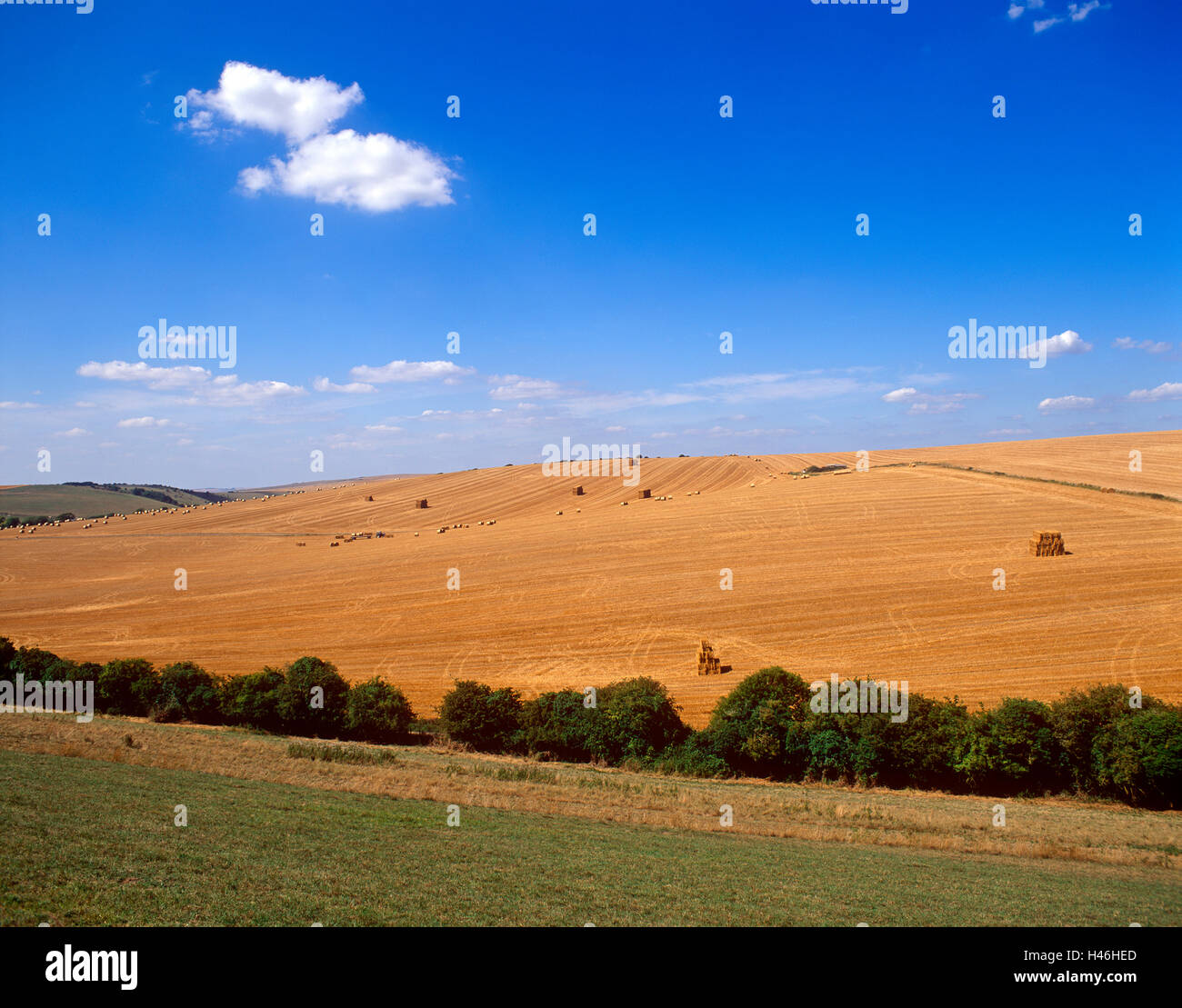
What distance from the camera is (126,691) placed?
34.2m

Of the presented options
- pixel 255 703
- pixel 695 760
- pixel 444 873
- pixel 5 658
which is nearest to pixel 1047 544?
pixel 695 760

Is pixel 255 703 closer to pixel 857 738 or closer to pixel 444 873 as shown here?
pixel 444 873

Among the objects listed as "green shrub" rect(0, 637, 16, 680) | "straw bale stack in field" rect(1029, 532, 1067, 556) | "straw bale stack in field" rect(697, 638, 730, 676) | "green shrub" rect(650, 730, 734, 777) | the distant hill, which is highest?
the distant hill

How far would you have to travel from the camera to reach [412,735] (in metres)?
31.9

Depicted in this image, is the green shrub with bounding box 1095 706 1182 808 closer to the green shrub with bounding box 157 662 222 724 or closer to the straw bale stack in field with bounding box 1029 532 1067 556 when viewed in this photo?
the straw bale stack in field with bounding box 1029 532 1067 556

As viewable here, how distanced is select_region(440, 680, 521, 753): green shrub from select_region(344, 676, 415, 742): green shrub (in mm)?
2134

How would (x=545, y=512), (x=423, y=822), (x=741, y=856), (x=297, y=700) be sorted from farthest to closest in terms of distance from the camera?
(x=545, y=512) < (x=297, y=700) < (x=423, y=822) < (x=741, y=856)

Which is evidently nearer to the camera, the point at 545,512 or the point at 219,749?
the point at 219,749

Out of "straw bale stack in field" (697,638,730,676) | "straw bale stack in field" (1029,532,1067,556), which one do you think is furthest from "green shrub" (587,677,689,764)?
"straw bale stack in field" (1029,532,1067,556)

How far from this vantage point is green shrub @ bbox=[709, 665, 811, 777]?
2691cm

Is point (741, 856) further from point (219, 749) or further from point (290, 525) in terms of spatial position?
point (290, 525)

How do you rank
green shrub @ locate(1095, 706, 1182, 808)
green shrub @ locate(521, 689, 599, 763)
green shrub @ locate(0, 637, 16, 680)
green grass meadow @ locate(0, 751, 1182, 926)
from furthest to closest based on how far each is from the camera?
green shrub @ locate(0, 637, 16, 680)
green shrub @ locate(521, 689, 599, 763)
green shrub @ locate(1095, 706, 1182, 808)
green grass meadow @ locate(0, 751, 1182, 926)
